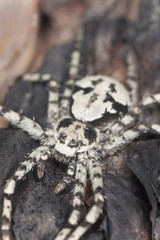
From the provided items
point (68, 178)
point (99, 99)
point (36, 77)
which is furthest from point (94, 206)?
point (36, 77)

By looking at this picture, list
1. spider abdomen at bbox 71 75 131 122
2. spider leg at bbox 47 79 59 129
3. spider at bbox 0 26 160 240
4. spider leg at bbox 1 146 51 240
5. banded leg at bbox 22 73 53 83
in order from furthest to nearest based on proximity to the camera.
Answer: banded leg at bbox 22 73 53 83 < spider leg at bbox 47 79 59 129 < spider abdomen at bbox 71 75 131 122 < spider at bbox 0 26 160 240 < spider leg at bbox 1 146 51 240

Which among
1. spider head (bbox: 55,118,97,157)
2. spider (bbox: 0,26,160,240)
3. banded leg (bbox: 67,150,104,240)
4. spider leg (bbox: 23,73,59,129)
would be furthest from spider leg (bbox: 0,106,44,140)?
banded leg (bbox: 67,150,104,240)

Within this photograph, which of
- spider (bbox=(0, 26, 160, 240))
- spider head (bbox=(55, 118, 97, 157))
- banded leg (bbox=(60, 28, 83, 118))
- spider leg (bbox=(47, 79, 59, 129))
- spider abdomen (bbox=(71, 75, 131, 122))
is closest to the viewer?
spider (bbox=(0, 26, 160, 240))

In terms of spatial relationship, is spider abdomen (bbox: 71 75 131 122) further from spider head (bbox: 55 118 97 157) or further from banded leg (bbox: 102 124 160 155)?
banded leg (bbox: 102 124 160 155)

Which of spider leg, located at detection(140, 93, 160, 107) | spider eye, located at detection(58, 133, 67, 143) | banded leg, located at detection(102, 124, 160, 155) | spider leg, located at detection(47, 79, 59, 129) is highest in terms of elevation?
spider leg, located at detection(47, 79, 59, 129)

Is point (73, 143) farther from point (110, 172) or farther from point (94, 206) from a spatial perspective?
point (94, 206)

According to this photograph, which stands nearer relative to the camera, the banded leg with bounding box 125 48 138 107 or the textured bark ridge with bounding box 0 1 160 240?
the textured bark ridge with bounding box 0 1 160 240

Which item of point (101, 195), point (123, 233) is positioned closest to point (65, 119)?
point (101, 195)

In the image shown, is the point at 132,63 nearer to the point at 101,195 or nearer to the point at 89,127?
the point at 89,127
